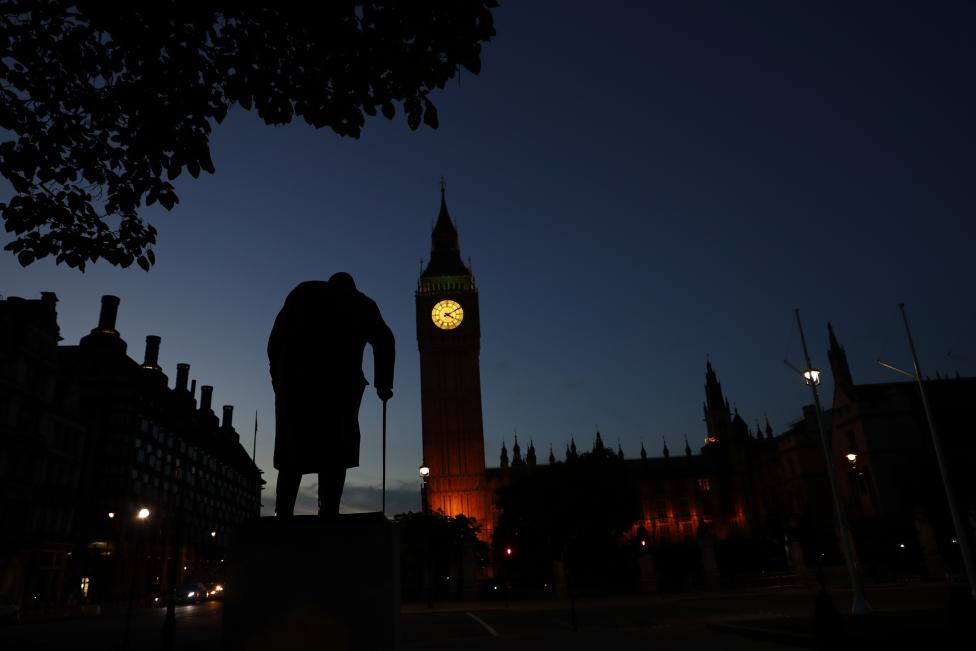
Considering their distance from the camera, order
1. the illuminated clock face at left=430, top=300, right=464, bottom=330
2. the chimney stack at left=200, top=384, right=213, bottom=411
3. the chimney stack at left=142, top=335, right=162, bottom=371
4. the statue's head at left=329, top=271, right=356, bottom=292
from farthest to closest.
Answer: the chimney stack at left=200, top=384, right=213, bottom=411
the illuminated clock face at left=430, top=300, right=464, bottom=330
the chimney stack at left=142, top=335, right=162, bottom=371
the statue's head at left=329, top=271, right=356, bottom=292

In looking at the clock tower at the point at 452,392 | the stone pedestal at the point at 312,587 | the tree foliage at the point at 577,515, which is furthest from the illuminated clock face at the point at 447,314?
the stone pedestal at the point at 312,587

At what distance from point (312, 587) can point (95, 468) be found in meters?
69.0

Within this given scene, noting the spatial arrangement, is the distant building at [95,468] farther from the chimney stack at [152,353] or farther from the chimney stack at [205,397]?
the chimney stack at [205,397]

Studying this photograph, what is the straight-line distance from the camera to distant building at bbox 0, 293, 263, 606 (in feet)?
146

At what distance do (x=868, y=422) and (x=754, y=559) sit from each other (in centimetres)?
1882

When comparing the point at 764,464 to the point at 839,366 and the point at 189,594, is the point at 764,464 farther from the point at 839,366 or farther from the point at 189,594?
the point at 189,594

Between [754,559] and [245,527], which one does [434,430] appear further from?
[245,527]

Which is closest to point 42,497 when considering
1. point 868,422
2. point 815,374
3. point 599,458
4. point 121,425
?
point 121,425

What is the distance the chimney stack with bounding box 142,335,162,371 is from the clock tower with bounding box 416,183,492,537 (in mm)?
36574

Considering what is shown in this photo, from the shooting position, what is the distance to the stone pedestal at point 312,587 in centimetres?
596

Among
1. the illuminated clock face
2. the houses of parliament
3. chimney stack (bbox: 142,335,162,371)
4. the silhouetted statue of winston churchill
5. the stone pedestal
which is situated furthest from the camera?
the illuminated clock face

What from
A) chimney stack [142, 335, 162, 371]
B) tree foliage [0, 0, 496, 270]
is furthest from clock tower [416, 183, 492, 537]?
tree foliage [0, 0, 496, 270]

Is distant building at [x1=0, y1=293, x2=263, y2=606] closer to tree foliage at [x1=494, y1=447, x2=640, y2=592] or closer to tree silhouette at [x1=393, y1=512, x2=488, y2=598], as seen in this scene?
tree silhouette at [x1=393, y1=512, x2=488, y2=598]

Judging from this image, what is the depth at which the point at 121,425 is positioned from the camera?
67.3 meters
